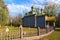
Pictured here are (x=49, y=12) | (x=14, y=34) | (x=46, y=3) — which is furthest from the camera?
(x=46, y=3)

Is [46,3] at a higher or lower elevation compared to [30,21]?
higher

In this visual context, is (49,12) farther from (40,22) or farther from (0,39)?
(0,39)

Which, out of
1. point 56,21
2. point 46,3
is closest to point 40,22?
point 56,21

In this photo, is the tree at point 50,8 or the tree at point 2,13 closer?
the tree at point 2,13

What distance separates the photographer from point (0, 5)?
38094mm

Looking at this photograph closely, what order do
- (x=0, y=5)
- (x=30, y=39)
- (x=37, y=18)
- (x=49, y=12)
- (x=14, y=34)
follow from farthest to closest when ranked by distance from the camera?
(x=49, y=12), (x=37, y=18), (x=0, y=5), (x=30, y=39), (x=14, y=34)

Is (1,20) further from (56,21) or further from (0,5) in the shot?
(56,21)

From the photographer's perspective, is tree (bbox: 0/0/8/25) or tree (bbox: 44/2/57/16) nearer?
tree (bbox: 0/0/8/25)

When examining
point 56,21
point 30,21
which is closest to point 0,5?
point 30,21

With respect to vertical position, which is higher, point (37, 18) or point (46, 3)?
point (46, 3)

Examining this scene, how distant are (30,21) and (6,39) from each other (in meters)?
27.9

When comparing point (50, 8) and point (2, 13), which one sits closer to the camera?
point (2, 13)

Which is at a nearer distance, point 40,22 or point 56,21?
point 40,22

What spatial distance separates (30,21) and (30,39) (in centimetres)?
2501
